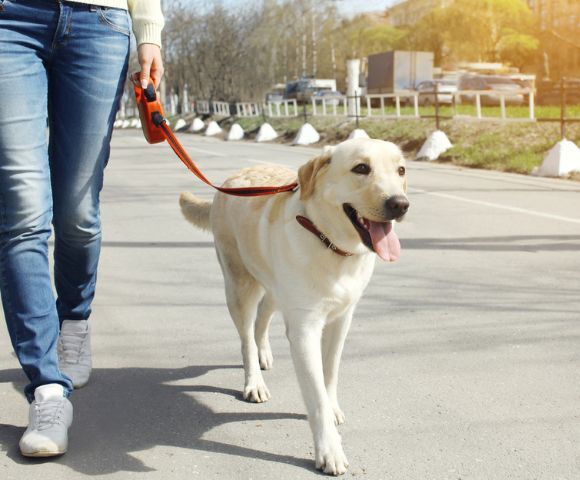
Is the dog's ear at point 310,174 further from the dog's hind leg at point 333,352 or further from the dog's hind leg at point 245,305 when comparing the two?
the dog's hind leg at point 245,305

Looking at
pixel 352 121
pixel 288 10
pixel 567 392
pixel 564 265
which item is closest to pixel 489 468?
pixel 567 392

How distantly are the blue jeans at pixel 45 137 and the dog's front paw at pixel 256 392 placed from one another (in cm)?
77

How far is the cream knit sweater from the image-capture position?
3531 millimetres

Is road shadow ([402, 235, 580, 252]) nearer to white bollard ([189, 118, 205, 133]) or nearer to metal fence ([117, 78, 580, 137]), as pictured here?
metal fence ([117, 78, 580, 137])

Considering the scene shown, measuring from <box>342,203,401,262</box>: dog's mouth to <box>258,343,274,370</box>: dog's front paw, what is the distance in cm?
124

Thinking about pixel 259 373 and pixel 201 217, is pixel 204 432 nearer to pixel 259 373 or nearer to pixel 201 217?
pixel 259 373

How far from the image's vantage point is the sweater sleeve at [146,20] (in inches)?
139

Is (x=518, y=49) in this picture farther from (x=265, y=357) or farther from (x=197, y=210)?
(x=265, y=357)

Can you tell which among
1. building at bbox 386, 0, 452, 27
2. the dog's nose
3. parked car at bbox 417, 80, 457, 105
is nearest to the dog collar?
the dog's nose

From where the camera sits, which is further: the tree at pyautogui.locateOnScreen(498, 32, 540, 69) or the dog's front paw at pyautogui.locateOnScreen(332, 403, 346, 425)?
the tree at pyautogui.locateOnScreen(498, 32, 540, 69)

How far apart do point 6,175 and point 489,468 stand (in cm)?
200

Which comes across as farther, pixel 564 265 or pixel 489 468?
pixel 564 265

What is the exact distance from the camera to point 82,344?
3852mm

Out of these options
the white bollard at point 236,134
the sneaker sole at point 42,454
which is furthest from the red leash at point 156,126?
the white bollard at point 236,134
